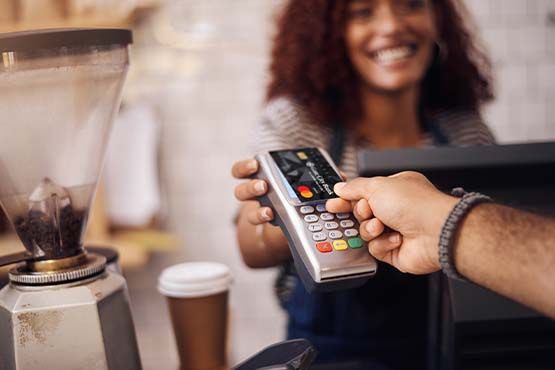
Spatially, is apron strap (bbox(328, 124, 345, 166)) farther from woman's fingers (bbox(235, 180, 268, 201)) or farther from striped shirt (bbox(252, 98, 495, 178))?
woman's fingers (bbox(235, 180, 268, 201))

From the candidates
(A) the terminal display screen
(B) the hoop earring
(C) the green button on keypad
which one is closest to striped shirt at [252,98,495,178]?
(B) the hoop earring

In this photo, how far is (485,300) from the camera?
0.57m

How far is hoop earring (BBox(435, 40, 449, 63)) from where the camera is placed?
1186mm

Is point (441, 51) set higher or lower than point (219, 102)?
higher

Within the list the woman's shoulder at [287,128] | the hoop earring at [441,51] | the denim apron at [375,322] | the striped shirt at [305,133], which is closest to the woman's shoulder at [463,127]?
the striped shirt at [305,133]

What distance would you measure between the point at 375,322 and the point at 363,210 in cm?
38

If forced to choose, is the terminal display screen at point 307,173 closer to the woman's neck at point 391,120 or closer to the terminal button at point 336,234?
the terminal button at point 336,234

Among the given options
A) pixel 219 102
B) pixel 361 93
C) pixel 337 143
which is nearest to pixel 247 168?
pixel 337 143

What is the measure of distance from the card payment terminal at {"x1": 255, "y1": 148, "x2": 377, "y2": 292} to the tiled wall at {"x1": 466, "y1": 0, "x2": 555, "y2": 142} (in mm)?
1264

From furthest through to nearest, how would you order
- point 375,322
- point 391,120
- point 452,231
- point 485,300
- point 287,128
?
1. point 391,120
2. point 287,128
3. point 375,322
4. point 485,300
5. point 452,231

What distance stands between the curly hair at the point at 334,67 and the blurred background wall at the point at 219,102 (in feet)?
1.79

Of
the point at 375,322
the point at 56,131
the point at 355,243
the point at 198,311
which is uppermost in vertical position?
the point at 56,131

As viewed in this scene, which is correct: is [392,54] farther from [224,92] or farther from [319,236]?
[224,92]

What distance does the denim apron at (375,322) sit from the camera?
839 millimetres
